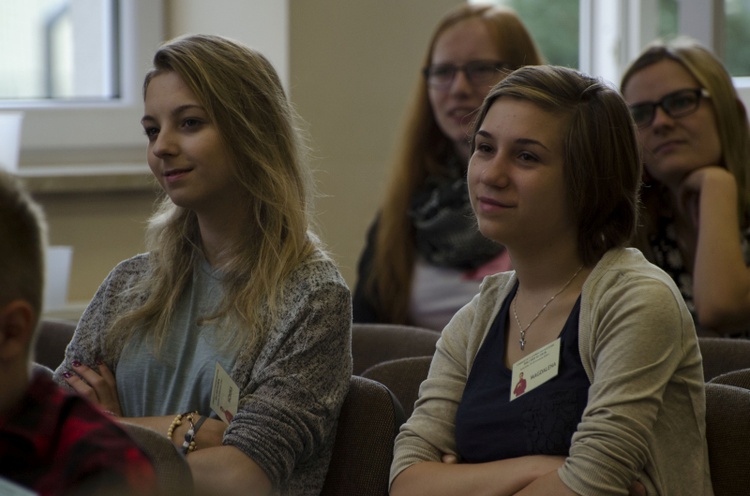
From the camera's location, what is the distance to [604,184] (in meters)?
1.79

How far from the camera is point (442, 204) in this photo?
3205 millimetres

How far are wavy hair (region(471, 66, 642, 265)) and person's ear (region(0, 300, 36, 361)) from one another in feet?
3.34

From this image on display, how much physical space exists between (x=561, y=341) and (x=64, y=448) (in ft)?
3.12

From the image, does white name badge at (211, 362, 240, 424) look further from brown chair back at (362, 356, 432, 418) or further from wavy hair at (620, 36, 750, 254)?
wavy hair at (620, 36, 750, 254)

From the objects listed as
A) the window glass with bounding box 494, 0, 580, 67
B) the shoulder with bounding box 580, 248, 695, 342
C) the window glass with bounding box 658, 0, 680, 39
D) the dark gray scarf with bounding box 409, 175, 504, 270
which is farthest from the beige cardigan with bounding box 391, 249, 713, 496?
the window glass with bounding box 494, 0, 580, 67

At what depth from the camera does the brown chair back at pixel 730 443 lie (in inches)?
65.6

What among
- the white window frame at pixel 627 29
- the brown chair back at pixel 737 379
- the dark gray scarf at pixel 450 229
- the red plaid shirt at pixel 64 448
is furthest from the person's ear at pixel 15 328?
the white window frame at pixel 627 29

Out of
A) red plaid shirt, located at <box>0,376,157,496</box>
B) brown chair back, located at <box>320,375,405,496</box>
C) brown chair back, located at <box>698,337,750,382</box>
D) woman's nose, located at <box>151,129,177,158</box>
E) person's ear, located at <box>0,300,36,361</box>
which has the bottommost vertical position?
brown chair back, located at <box>320,375,405,496</box>

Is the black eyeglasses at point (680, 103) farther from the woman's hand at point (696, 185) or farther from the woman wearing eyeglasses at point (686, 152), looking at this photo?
the woman's hand at point (696, 185)

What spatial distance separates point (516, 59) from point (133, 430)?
7.15 ft

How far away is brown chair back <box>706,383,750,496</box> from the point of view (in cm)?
167

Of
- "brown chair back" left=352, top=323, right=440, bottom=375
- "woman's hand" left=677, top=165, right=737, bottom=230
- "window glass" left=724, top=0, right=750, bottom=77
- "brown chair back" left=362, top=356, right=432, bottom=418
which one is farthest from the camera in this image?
"window glass" left=724, top=0, right=750, bottom=77

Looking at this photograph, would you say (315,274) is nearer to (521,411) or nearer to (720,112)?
(521,411)

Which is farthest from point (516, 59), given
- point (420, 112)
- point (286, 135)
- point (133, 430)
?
point (133, 430)
